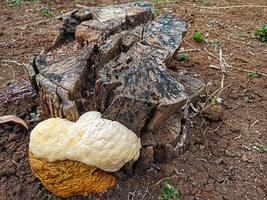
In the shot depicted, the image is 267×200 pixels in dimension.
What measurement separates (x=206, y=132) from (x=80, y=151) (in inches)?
40.5

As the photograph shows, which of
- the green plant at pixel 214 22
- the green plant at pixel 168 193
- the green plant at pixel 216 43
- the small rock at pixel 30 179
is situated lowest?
the green plant at pixel 168 193

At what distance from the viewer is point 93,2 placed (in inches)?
189

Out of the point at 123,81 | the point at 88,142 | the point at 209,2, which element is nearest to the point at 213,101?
the point at 123,81

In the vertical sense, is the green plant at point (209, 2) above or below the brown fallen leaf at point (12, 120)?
below

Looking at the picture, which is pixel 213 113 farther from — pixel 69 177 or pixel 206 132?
pixel 69 177

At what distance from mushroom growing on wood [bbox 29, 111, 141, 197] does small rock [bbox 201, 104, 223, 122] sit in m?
0.77

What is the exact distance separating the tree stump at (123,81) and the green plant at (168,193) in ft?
0.52

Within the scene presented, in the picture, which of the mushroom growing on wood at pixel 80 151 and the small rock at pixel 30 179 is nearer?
the mushroom growing on wood at pixel 80 151

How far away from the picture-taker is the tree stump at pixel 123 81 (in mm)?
1983

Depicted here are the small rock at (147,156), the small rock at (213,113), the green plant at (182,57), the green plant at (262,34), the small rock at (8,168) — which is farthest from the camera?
the green plant at (262,34)

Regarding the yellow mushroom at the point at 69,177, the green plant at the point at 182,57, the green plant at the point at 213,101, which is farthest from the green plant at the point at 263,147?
the green plant at the point at 182,57

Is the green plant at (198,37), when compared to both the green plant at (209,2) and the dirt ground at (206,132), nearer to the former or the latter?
the dirt ground at (206,132)

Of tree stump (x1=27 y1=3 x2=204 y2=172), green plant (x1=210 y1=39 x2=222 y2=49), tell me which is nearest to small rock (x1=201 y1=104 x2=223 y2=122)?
tree stump (x1=27 y1=3 x2=204 y2=172)

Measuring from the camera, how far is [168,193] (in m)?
2.15
